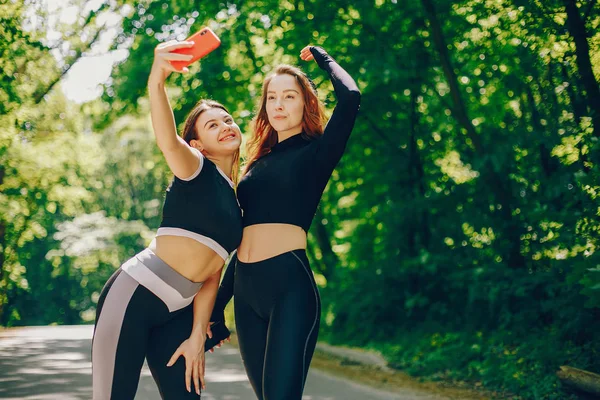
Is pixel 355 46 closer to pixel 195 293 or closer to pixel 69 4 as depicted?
pixel 195 293

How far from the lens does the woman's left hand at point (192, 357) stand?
3.03 m

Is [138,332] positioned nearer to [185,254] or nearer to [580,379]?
[185,254]

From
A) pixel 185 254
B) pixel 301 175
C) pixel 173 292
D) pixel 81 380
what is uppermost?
pixel 301 175

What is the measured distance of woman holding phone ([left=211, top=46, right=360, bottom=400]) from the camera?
2992 mm

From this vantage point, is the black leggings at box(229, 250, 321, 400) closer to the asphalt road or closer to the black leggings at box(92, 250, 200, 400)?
the black leggings at box(92, 250, 200, 400)

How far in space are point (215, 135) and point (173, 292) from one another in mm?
808

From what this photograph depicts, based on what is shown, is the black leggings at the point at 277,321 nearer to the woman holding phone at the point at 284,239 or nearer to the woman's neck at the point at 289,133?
the woman holding phone at the point at 284,239

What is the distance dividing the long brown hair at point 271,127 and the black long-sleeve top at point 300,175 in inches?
6.2

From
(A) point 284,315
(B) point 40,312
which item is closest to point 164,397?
(A) point 284,315

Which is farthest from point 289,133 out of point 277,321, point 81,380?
point 81,380

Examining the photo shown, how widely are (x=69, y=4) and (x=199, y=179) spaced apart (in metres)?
18.6

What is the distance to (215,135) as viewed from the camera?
3.29 metres

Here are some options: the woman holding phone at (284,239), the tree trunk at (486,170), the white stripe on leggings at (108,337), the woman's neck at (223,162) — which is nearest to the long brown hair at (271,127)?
the woman holding phone at (284,239)

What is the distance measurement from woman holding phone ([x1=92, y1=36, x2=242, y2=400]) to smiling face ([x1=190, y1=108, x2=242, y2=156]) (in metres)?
0.16
